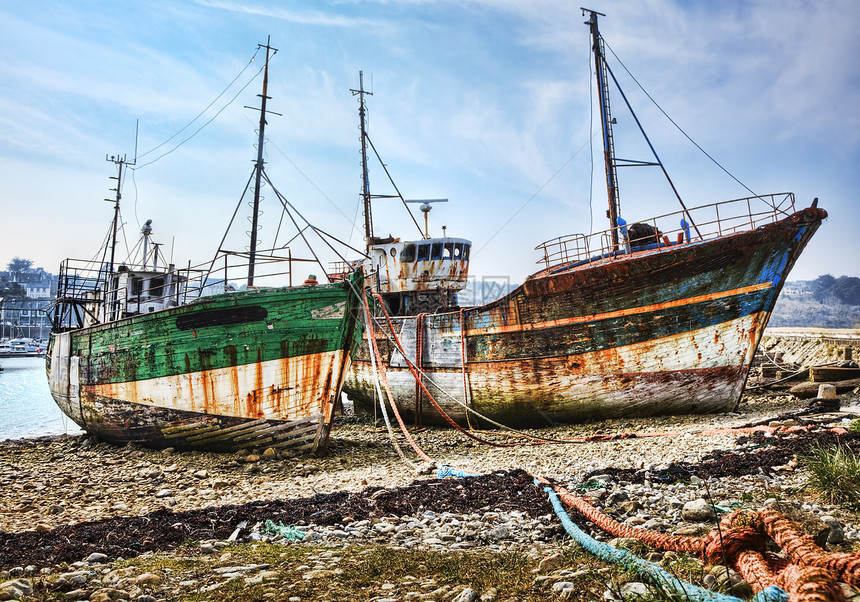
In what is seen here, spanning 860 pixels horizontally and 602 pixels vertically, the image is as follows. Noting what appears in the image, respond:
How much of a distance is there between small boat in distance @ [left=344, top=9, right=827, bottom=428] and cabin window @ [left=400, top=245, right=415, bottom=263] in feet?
15.3

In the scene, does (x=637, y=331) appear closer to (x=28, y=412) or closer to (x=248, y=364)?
(x=248, y=364)

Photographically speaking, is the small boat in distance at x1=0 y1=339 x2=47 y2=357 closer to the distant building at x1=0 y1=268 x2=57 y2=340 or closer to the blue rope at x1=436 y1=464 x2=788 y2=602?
the distant building at x1=0 y1=268 x2=57 y2=340

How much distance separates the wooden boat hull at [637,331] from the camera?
11.1 metres

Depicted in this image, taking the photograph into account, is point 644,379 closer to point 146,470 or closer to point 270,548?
point 270,548

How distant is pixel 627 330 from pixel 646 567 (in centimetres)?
924

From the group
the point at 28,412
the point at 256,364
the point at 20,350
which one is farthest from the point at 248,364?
the point at 20,350

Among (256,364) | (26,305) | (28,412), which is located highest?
(26,305)

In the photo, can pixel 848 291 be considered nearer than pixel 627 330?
No

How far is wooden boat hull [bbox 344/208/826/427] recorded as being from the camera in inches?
436

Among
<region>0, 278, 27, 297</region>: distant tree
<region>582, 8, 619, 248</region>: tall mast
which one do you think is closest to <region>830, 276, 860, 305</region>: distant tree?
<region>582, 8, 619, 248</region>: tall mast

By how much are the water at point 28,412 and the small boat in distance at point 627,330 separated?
1560 centimetres

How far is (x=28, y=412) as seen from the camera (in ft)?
80.1

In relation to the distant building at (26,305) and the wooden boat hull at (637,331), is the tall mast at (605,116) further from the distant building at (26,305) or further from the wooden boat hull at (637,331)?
the distant building at (26,305)

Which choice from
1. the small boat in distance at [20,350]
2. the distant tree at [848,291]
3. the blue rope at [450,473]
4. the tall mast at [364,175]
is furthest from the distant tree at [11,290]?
the distant tree at [848,291]
